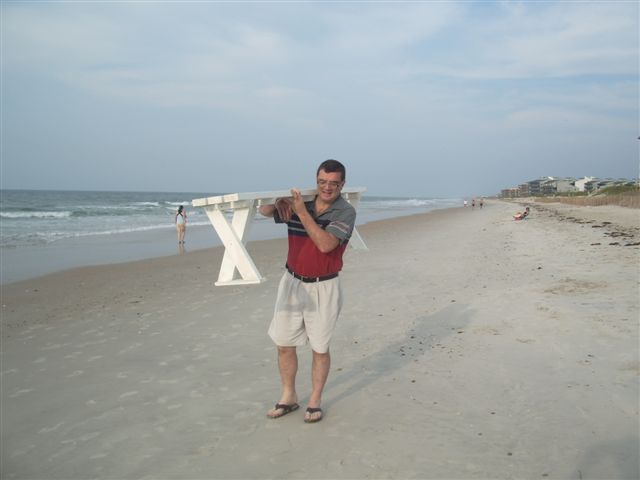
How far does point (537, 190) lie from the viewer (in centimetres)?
11938

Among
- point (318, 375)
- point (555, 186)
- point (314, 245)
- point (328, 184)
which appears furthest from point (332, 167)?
point (555, 186)

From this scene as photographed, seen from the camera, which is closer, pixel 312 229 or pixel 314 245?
pixel 312 229

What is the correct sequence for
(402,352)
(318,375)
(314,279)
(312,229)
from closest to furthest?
(312,229)
(314,279)
(318,375)
(402,352)

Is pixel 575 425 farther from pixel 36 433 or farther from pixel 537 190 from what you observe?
pixel 537 190

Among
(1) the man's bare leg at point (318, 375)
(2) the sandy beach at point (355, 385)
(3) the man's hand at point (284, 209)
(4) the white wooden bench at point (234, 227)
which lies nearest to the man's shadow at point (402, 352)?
(2) the sandy beach at point (355, 385)

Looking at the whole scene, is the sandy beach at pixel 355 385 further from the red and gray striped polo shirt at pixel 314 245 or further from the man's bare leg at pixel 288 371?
the red and gray striped polo shirt at pixel 314 245

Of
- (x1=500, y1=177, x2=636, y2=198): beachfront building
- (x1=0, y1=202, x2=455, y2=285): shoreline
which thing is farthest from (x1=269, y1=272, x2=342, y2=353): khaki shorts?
(x1=500, y1=177, x2=636, y2=198): beachfront building

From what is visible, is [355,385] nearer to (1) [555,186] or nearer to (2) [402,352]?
(2) [402,352]

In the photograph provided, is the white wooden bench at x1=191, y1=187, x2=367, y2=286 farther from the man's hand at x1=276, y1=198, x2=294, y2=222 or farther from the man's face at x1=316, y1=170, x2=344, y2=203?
the man's face at x1=316, y1=170, x2=344, y2=203

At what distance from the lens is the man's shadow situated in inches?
167

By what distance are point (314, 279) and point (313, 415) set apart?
1.00 m

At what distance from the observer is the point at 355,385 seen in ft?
13.8

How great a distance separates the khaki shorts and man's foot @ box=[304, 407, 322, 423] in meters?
0.43

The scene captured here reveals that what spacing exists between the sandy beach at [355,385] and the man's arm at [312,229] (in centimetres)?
130
